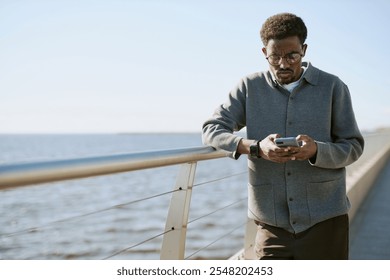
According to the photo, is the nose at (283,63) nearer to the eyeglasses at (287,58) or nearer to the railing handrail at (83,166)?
the eyeglasses at (287,58)

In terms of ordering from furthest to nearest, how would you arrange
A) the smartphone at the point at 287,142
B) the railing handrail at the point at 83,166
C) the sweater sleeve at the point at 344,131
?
1. the sweater sleeve at the point at 344,131
2. the smartphone at the point at 287,142
3. the railing handrail at the point at 83,166

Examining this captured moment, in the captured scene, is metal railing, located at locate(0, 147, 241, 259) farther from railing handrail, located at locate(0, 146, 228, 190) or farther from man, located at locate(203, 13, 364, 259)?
man, located at locate(203, 13, 364, 259)

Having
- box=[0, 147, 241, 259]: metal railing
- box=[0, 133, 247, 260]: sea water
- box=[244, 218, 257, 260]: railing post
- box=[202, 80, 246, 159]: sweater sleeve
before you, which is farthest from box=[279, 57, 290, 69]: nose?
box=[0, 133, 247, 260]: sea water

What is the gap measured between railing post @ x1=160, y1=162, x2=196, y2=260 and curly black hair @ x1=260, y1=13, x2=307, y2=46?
0.73 meters

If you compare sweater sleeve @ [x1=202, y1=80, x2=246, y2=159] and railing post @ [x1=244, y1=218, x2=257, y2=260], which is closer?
sweater sleeve @ [x1=202, y1=80, x2=246, y2=159]

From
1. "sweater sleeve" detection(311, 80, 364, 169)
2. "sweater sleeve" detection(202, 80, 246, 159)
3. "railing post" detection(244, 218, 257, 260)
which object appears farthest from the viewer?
"railing post" detection(244, 218, 257, 260)

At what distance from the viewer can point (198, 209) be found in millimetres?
20609

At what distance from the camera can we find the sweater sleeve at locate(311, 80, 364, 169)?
7.11 ft

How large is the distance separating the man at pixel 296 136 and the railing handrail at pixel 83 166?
1.15 feet

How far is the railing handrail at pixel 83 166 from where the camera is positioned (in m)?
1.32

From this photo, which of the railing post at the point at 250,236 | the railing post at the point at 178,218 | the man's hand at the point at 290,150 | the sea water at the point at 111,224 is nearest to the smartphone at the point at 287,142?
the man's hand at the point at 290,150

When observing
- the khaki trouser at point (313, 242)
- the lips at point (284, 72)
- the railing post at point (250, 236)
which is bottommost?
the railing post at point (250, 236)

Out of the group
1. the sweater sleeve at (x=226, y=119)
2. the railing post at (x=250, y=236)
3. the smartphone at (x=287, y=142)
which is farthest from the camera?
the railing post at (x=250, y=236)
